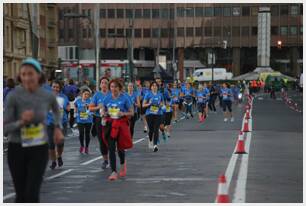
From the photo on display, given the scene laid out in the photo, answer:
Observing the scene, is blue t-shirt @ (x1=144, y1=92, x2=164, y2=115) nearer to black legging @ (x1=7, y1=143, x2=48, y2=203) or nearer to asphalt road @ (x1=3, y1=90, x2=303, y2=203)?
asphalt road @ (x1=3, y1=90, x2=303, y2=203)

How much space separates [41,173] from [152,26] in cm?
12847

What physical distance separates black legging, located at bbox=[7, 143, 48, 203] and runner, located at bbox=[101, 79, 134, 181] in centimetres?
593

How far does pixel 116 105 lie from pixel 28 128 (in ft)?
21.4

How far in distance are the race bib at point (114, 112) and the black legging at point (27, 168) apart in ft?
20.4

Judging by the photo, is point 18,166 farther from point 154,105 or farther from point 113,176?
point 154,105

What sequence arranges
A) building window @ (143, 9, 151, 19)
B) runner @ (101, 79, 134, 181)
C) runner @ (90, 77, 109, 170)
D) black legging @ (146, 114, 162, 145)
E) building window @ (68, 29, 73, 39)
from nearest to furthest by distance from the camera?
runner @ (101, 79, 134, 181)
runner @ (90, 77, 109, 170)
black legging @ (146, 114, 162, 145)
building window @ (68, 29, 73, 39)
building window @ (143, 9, 151, 19)

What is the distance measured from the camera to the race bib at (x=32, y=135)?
8.49 metres

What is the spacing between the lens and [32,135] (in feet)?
27.9

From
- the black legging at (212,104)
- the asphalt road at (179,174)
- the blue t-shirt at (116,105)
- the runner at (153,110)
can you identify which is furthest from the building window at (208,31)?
the blue t-shirt at (116,105)

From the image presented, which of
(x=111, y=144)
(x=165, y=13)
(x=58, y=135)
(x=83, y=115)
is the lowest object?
(x=111, y=144)

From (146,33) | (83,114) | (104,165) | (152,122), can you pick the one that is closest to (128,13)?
(146,33)

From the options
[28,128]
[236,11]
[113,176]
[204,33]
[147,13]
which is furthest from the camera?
[147,13]

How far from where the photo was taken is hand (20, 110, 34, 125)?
27.5 ft

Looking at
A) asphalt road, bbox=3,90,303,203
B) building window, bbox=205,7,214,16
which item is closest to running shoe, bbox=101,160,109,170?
asphalt road, bbox=3,90,303,203
